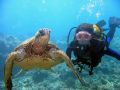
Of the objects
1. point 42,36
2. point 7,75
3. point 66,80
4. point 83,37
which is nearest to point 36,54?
point 42,36

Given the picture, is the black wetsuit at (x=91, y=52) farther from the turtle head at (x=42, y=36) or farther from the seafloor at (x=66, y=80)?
the seafloor at (x=66, y=80)

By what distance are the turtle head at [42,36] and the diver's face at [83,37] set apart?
1.88m

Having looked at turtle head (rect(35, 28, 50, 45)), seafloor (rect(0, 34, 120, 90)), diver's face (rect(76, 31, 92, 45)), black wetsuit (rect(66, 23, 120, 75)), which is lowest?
seafloor (rect(0, 34, 120, 90))

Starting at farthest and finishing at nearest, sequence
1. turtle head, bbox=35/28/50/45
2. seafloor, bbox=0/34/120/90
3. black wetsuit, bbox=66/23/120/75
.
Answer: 1. seafloor, bbox=0/34/120/90
2. black wetsuit, bbox=66/23/120/75
3. turtle head, bbox=35/28/50/45

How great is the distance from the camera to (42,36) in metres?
3.76

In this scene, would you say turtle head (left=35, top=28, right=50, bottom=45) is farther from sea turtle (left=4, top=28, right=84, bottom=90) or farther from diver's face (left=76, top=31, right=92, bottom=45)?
diver's face (left=76, top=31, right=92, bottom=45)

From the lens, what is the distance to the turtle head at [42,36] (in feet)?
12.2

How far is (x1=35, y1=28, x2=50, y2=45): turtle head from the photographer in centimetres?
373

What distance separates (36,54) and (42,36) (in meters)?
0.61

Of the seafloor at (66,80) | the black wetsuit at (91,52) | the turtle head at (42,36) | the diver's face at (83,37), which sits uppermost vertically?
the turtle head at (42,36)

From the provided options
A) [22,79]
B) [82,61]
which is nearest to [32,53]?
[82,61]

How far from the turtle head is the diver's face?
1877 mm

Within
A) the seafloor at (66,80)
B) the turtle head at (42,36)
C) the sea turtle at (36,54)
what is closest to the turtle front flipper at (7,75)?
the sea turtle at (36,54)

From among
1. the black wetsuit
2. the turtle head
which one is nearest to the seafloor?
the black wetsuit
